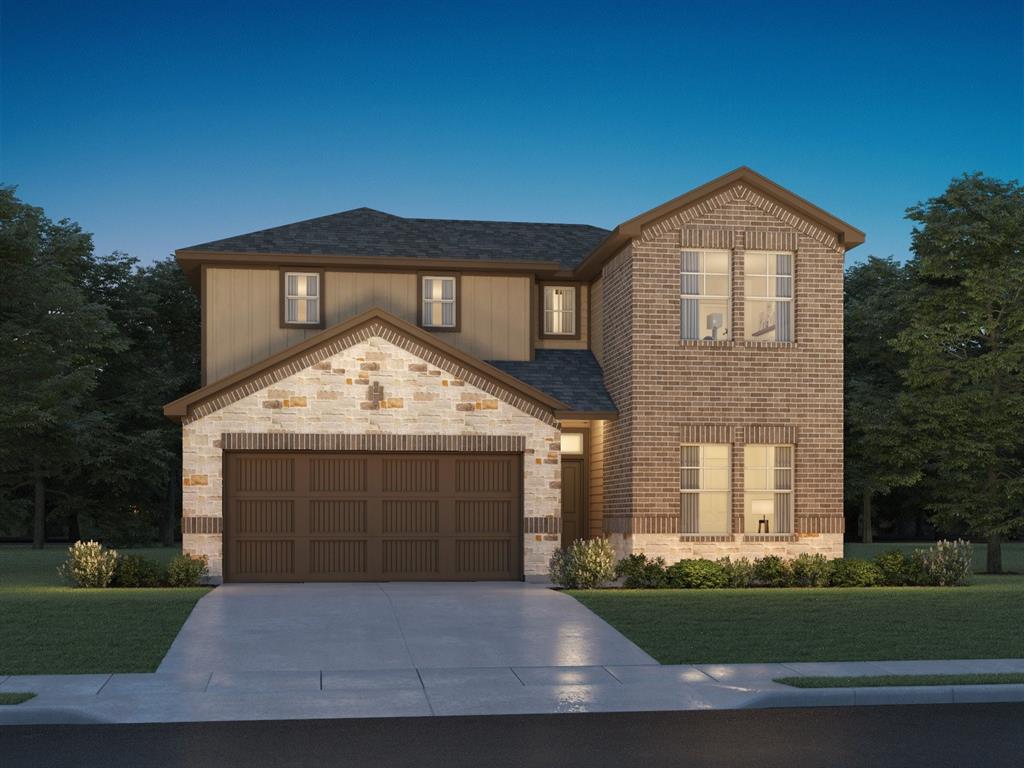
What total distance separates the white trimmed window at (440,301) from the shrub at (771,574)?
8519mm

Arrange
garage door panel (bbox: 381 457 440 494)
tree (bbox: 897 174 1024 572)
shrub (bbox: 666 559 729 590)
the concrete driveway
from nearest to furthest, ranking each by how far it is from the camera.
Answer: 1. the concrete driveway
2. shrub (bbox: 666 559 729 590)
3. garage door panel (bbox: 381 457 440 494)
4. tree (bbox: 897 174 1024 572)

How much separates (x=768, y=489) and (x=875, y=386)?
23.0 metres

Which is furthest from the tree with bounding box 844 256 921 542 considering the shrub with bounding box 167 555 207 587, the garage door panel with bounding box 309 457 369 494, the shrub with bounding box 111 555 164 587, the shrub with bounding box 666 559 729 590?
the shrub with bounding box 111 555 164 587

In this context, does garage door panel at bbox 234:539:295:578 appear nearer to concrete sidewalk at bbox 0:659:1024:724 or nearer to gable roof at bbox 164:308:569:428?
gable roof at bbox 164:308:569:428

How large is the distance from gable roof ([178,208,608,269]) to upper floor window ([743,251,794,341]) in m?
4.77

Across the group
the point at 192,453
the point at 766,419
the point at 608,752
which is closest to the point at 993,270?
the point at 766,419

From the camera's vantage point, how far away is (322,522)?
77.3ft

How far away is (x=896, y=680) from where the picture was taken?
41.7 feet

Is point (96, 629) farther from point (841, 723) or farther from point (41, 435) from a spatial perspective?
point (41, 435)

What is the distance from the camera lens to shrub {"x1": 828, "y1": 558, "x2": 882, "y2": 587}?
22844 mm

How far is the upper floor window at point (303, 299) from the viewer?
2644 cm

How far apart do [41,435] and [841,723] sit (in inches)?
1475

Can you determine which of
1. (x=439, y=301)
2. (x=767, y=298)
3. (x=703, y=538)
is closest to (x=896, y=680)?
(x=703, y=538)

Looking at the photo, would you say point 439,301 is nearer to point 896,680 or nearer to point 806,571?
point 806,571
